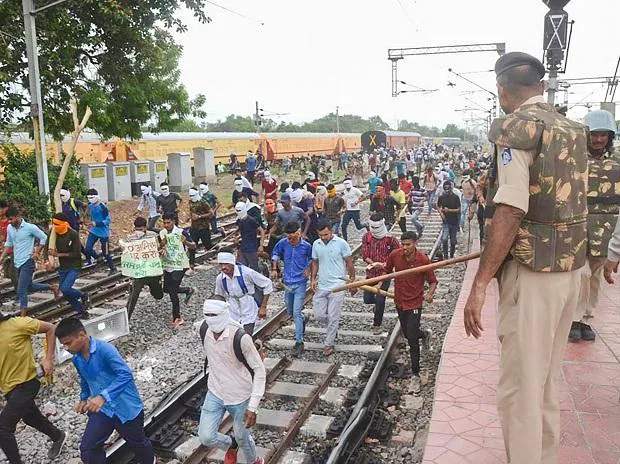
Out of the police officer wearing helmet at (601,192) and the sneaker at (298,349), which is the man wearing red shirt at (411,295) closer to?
the sneaker at (298,349)

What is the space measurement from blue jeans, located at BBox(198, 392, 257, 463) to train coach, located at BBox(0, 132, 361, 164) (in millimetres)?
15429

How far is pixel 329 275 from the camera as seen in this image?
7293 mm

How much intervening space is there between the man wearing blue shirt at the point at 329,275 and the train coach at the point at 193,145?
1331 centimetres

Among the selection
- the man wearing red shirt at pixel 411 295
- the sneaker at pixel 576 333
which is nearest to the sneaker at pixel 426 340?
the man wearing red shirt at pixel 411 295

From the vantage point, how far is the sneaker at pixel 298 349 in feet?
23.3

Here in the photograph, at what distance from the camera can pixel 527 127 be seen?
2.44m

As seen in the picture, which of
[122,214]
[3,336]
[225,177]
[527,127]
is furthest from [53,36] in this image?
[225,177]

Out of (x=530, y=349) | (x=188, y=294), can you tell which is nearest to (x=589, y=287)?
(x=530, y=349)

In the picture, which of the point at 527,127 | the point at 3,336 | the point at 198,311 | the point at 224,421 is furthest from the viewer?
the point at 198,311

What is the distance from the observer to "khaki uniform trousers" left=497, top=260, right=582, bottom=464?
259 cm

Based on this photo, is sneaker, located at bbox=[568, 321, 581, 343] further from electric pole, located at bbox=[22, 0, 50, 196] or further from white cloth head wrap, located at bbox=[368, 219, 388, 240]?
electric pole, located at bbox=[22, 0, 50, 196]

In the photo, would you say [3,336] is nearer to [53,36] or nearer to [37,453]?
[37,453]

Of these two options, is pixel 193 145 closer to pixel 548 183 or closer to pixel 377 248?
pixel 377 248

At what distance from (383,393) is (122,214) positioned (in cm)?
1468
